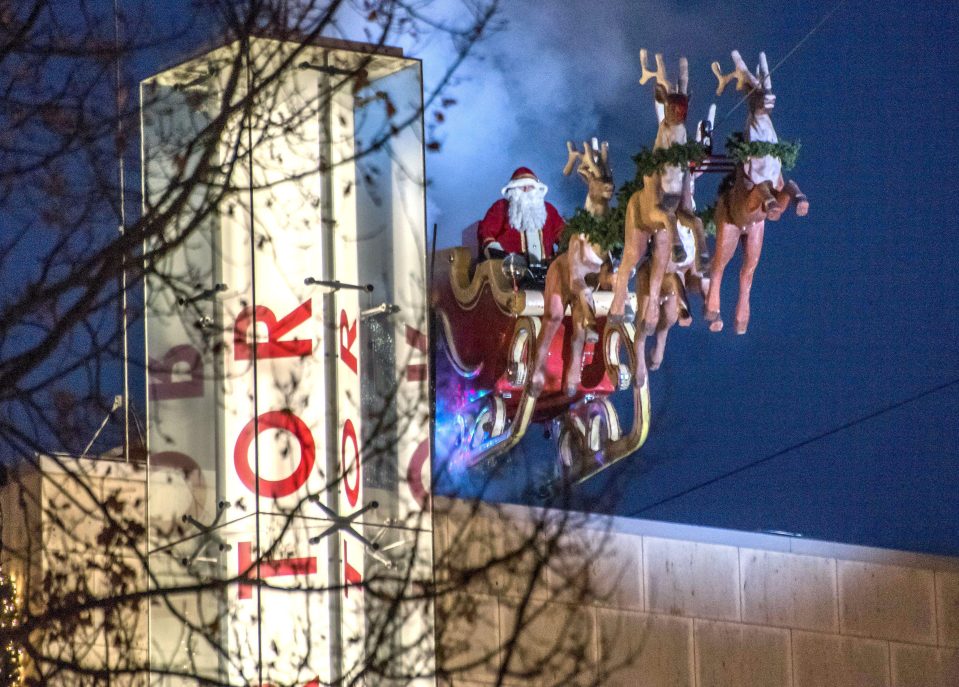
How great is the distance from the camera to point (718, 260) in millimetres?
7344

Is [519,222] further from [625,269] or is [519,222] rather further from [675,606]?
[675,606]

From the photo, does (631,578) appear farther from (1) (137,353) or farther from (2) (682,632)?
(1) (137,353)

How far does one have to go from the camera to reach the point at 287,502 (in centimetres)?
556

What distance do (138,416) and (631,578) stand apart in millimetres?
3288

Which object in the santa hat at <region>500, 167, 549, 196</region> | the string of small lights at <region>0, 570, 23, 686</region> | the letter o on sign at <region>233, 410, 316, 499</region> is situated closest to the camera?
the letter o on sign at <region>233, 410, 316, 499</region>

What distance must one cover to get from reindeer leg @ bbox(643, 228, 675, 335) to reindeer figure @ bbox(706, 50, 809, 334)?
0.24m

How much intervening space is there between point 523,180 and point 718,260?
2044 mm

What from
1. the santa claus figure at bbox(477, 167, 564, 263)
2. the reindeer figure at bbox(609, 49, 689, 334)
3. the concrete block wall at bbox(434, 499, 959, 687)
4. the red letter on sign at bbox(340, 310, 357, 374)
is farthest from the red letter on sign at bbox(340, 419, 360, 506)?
the santa claus figure at bbox(477, 167, 564, 263)

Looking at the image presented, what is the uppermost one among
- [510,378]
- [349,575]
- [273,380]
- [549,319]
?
[549,319]

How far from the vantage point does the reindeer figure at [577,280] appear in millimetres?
7902

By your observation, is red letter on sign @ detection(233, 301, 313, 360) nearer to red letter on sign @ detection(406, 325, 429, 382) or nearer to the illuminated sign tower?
the illuminated sign tower

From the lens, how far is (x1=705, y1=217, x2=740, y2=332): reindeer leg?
727cm

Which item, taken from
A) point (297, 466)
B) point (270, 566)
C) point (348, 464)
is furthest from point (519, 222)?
point (270, 566)

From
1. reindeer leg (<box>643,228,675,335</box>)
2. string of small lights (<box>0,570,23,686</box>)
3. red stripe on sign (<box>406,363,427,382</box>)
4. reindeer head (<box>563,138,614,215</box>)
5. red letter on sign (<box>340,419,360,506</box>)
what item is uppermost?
reindeer head (<box>563,138,614,215</box>)
